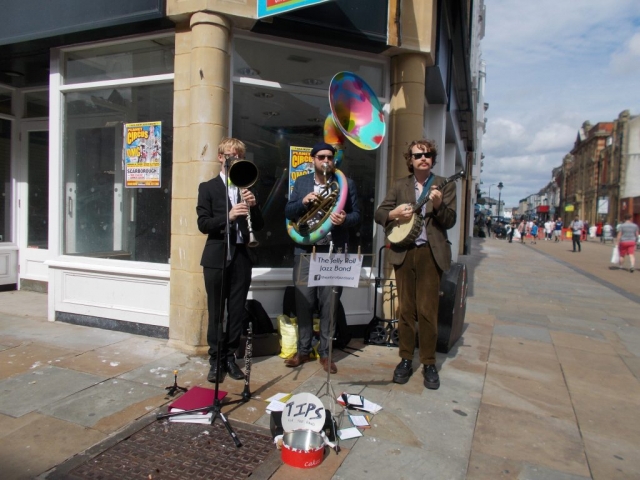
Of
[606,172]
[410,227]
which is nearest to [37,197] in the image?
[410,227]

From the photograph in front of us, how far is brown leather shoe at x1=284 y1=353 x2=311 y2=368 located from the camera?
14.1 ft

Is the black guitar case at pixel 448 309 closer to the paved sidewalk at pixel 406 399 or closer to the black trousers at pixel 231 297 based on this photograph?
the paved sidewalk at pixel 406 399

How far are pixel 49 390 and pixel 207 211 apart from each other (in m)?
1.86

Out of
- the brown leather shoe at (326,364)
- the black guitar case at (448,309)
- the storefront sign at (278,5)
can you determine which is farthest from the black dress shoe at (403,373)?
the storefront sign at (278,5)

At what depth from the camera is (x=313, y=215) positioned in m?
4.11

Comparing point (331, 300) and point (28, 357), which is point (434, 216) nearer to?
point (331, 300)

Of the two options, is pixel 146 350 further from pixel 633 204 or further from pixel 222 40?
pixel 633 204

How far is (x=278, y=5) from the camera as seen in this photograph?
4.40 meters

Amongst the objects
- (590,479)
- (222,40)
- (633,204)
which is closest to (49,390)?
(222,40)

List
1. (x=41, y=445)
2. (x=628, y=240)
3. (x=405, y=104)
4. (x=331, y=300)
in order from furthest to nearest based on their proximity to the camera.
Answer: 1. (x=628, y=240)
2. (x=405, y=104)
3. (x=331, y=300)
4. (x=41, y=445)

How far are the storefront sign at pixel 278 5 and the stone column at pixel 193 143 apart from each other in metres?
0.39

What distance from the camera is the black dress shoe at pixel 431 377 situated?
394cm

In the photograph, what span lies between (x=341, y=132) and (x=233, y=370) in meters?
2.52

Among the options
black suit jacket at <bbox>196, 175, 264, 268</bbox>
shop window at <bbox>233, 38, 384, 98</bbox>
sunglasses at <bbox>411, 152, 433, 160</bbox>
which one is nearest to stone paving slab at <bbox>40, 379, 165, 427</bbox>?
black suit jacket at <bbox>196, 175, 264, 268</bbox>
